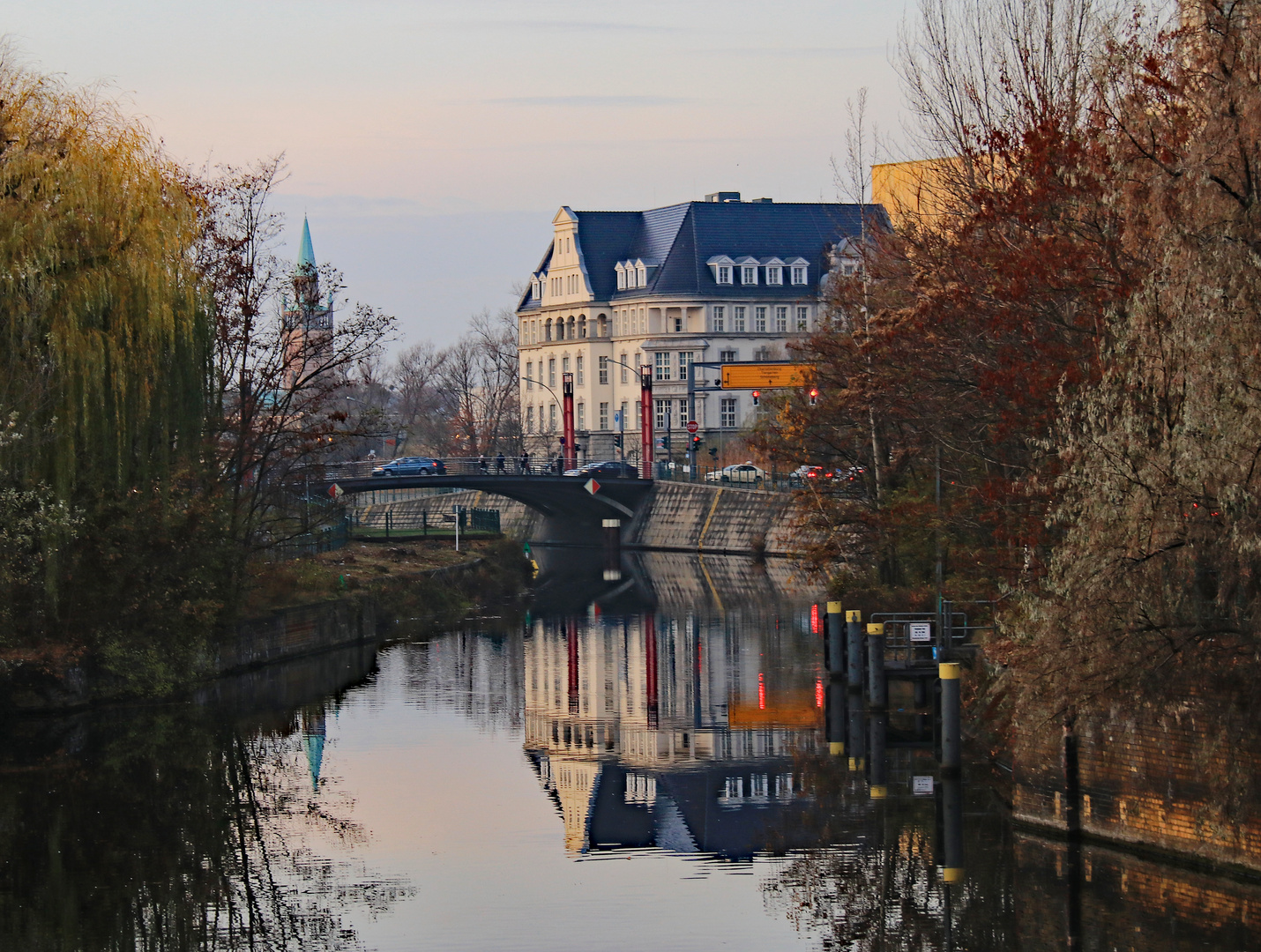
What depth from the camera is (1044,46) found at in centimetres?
2844

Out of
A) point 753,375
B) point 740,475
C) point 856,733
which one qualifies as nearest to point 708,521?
point 740,475

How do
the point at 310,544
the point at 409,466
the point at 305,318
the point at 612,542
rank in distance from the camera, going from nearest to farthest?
the point at 305,318 < the point at 310,544 < the point at 612,542 < the point at 409,466

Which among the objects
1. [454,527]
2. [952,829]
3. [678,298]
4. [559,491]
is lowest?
[952,829]

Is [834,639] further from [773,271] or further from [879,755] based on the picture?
[773,271]

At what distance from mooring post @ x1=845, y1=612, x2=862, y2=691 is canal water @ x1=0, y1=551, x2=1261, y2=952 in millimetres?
696

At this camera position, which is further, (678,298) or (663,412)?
(663,412)

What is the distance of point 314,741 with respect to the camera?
31.7m

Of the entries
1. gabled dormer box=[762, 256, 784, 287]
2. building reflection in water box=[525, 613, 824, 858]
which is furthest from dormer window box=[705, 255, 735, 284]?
building reflection in water box=[525, 613, 824, 858]

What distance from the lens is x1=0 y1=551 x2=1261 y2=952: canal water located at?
19.2 m

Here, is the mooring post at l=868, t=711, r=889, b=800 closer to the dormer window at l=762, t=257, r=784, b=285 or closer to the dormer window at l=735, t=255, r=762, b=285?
the dormer window at l=735, t=255, r=762, b=285

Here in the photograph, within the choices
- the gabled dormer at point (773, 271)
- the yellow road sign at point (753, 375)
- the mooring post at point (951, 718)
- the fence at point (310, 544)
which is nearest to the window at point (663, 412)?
the gabled dormer at point (773, 271)

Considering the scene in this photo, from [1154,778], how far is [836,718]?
12867mm

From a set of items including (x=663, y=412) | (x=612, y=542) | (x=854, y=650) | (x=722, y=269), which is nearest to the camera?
(x=854, y=650)

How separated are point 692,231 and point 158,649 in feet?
318
